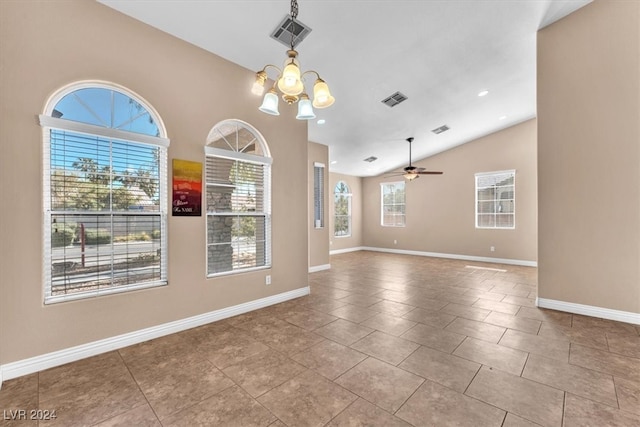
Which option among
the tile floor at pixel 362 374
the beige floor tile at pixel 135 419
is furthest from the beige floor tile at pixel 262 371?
the beige floor tile at pixel 135 419

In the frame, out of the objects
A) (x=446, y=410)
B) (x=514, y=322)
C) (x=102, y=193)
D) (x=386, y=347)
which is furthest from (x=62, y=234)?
(x=514, y=322)

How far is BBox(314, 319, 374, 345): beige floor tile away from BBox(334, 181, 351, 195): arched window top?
6.62m

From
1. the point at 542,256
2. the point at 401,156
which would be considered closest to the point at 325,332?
the point at 542,256

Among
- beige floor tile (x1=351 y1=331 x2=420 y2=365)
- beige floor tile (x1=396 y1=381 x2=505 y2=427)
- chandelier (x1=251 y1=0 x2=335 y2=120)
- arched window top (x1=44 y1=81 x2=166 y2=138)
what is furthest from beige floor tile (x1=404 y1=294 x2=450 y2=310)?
arched window top (x1=44 y1=81 x2=166 y2=138)

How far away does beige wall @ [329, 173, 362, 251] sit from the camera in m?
9.56

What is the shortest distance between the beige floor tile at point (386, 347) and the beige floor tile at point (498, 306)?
183 centimetres

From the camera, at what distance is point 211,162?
3535mm

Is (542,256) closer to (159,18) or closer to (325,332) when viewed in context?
(325,332)

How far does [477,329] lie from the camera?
319 centimetres

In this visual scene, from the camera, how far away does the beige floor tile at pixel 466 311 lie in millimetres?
3600

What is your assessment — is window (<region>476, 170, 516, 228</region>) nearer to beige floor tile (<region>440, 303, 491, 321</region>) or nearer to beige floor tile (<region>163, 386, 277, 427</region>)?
beige floor tile (<region>440, 303, 491, 321</region>)

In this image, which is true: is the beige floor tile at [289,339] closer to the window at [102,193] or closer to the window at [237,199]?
the window at [237,199]

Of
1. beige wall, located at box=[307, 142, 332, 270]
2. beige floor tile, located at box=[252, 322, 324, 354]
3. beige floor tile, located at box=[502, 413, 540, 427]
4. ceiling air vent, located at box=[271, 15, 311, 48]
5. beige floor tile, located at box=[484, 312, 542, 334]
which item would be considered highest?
ceiling air vent, located at box=[271, 15, 311, 48]

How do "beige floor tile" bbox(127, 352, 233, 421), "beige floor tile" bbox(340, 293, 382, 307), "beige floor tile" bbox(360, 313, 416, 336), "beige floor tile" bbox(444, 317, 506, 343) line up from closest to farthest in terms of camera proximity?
"beige floor tile" bbox(127, 352, 233, 421), "beige floor tile" bbox(444, 317, 506, 343), "beige floor tile" bbox(360, 313, 416, 336), "beige floor tile" bbox(340, 293, 382, 307)
